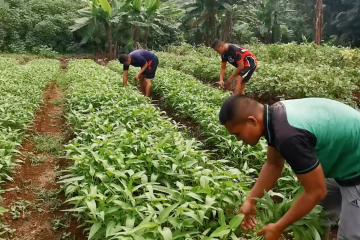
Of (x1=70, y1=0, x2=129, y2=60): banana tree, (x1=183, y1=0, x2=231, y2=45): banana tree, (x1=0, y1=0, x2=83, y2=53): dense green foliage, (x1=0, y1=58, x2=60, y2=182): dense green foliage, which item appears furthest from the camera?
(x1=0, y1=0, x2=83, y2=53): dense green foliage

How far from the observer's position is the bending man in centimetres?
180

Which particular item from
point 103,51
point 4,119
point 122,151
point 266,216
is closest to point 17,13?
point 103,51

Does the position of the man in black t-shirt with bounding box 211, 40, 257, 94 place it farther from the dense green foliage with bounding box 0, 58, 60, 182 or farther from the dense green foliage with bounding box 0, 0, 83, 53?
the dense green foliage with bounding box 0, 0, 83, 53

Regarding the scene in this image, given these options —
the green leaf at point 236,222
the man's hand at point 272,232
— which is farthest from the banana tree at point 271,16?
the man's hand at point 272,232

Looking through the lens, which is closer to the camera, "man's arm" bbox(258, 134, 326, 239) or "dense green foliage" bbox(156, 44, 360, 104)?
"man's arm" bbox(258, 134, 326, 239)

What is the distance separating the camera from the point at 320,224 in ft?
7.77

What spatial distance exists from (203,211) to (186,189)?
0.40 m

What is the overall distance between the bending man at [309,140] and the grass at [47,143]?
374 cm

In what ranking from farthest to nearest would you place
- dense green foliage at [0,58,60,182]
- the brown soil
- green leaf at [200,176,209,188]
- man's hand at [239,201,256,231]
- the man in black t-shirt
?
1. the man in black t-shirt
2. dense green foliage at [0,58,60,182]
3. the brown soil
4. green leaf at [200,176,209,188]
5. man's hand at [239,201,256,231]

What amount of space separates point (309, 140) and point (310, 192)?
30 cm

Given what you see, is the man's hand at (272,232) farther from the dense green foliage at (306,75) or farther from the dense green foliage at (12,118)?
the dense green foliage at (306,75)

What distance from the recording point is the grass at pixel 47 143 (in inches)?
198

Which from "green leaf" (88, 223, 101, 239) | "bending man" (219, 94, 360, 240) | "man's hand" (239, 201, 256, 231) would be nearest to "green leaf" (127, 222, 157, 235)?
"green leaf" (88, 223, 101, 239)

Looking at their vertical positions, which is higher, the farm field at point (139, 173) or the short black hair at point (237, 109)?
the short black hair at point (237, 109)
